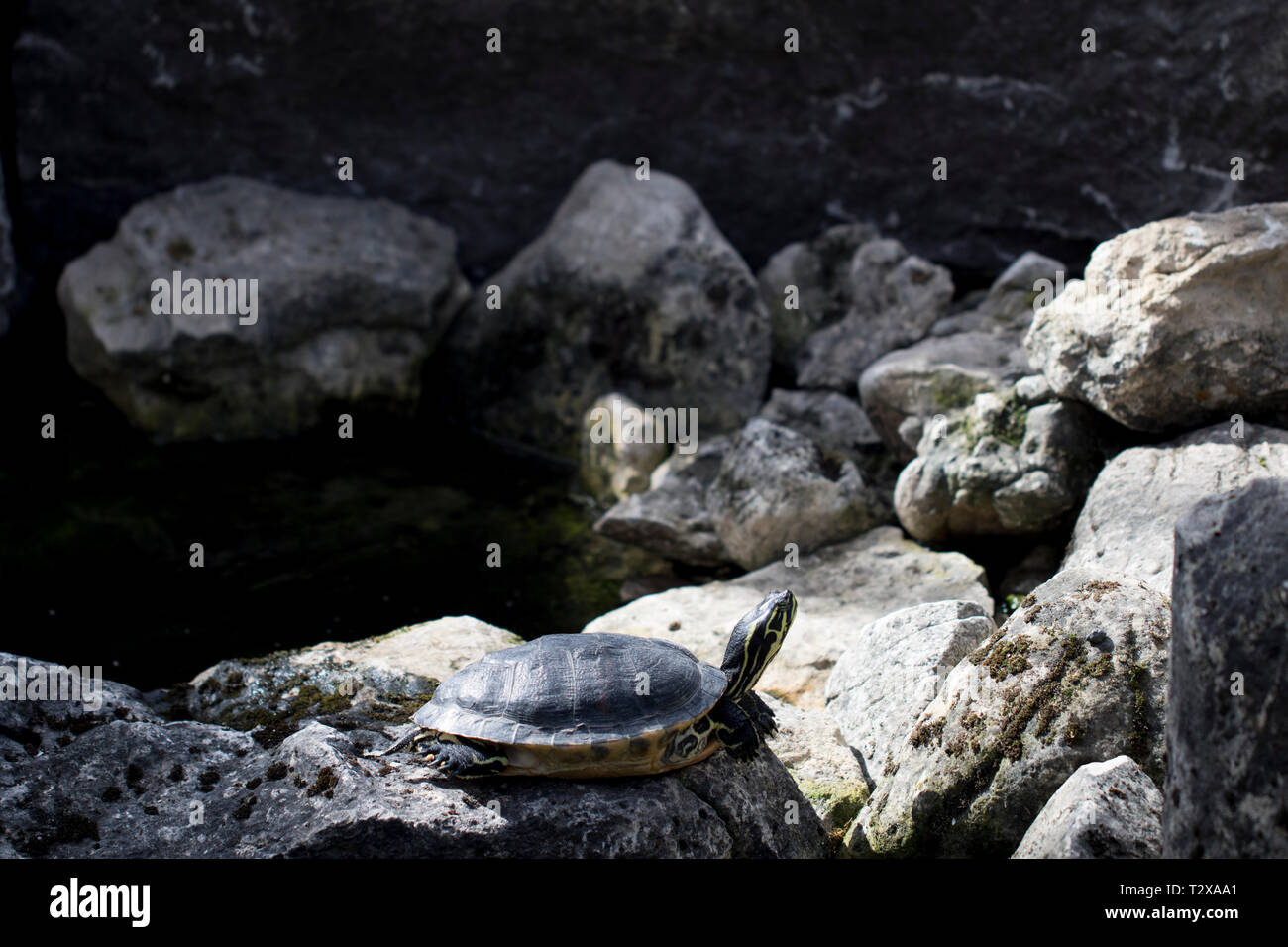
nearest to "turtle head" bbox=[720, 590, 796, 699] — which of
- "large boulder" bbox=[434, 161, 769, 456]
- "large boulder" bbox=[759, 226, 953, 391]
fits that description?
"large boulder" bbox=[759, 226, 953, 391]

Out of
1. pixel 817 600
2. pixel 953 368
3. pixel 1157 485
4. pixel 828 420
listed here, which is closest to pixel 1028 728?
pixel 1157 485

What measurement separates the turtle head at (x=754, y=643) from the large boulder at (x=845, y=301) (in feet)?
16.7

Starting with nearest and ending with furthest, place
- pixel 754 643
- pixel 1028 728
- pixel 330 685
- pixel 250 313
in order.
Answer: pixel 1028 728 → pixel 754 643 → pixel 330 685 → pixel 250 313

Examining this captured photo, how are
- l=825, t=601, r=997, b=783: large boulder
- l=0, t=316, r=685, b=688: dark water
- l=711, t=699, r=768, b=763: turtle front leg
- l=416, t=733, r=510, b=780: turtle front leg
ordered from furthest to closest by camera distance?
l=0, t=316, r=685, b=688: dark water → l=825, t=601, r=997, b=783: large boulder → l=711, t=699, r=768, b=763: turtle front leg → l=416, t=733, r=510, b=780: turtle front leg

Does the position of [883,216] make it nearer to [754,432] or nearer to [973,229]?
[973,229]

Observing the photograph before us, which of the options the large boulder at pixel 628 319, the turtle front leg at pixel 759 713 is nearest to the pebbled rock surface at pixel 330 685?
the turtle front leg at pixel 759 713

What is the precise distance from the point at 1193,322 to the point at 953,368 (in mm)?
1833

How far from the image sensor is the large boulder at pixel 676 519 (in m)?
7.02

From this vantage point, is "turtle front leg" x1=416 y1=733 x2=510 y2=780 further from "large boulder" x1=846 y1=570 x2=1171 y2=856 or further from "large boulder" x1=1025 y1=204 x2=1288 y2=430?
"large boulder" x1=1025 y1=204 x2=1288 y2=430

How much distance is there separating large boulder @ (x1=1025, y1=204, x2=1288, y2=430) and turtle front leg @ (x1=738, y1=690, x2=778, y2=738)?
105 inches

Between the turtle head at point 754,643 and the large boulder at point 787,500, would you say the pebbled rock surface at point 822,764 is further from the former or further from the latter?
the large boulder at point 787,500

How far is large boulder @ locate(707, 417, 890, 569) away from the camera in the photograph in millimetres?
6508

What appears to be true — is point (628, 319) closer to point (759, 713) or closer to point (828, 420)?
point (828, 420)

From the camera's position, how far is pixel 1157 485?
199 inches
